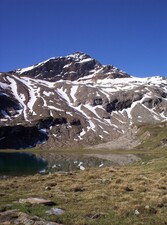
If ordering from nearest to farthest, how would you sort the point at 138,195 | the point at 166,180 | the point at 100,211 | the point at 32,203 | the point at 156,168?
the point at 100,211 → the point at 32,203 → the point at 138,195 → the point at 166,180 → the point at 156,168

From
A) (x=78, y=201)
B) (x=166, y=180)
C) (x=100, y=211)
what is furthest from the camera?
(x=166, y=180)

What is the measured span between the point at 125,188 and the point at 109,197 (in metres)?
4.23

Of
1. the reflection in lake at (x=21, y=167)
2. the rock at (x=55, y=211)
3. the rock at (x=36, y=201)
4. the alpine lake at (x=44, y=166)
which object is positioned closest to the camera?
the rock at (x=55, y=211)

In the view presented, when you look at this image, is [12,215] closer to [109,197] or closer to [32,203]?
[32,203]

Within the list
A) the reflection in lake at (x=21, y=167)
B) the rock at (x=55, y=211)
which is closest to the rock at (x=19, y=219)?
the rock at (x=55, y=211)

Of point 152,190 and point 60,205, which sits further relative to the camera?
point 152,190

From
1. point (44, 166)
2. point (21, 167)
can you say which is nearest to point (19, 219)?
point (21, 167)

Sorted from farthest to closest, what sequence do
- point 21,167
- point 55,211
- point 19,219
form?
point 21,167, point 55,211, point 19,219

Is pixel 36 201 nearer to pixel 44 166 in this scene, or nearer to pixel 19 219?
pixel 19 219

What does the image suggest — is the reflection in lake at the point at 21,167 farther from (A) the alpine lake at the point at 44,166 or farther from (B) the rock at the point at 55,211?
(B) the rock at the point at 55,211

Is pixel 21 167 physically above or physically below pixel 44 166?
above

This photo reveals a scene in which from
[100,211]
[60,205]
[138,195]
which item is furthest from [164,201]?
[60,205]

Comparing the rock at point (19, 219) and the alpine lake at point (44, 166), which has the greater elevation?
the rock at point (19, 219)

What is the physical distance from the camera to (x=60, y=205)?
23.6 metres
